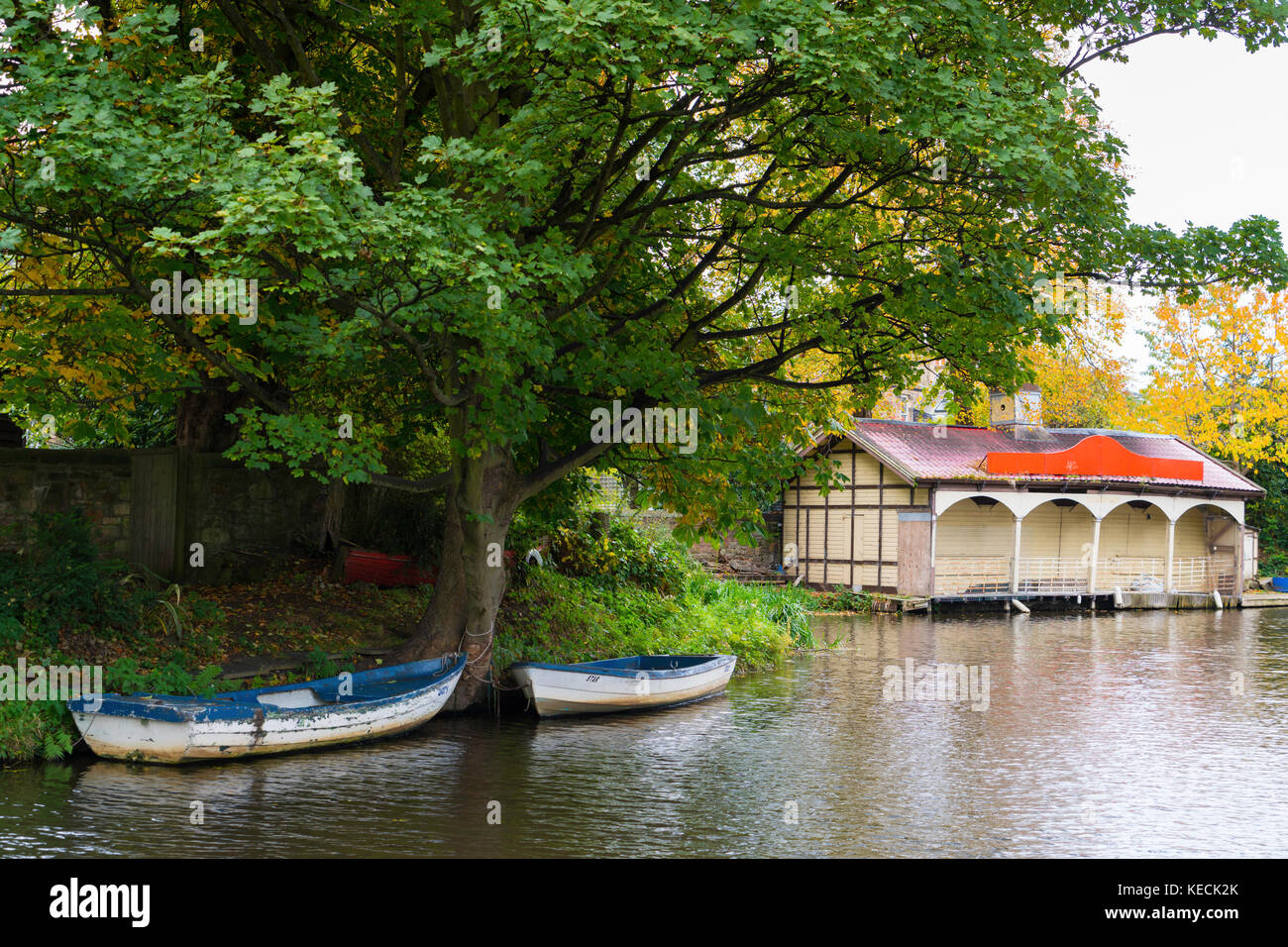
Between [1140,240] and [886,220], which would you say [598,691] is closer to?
[886,220]

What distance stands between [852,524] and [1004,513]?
4.75 metres

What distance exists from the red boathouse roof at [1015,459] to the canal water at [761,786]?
15.2 meters

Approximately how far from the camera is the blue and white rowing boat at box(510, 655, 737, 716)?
1542cm

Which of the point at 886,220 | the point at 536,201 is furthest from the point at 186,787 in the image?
the point at 886,220

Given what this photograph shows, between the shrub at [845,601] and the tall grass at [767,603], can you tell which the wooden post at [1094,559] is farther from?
the tall grass at [767,603]

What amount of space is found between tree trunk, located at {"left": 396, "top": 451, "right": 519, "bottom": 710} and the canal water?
2.93 ft

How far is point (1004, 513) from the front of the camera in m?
35.7

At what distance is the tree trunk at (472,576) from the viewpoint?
14.9 metres

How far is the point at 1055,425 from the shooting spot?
48.4 metres

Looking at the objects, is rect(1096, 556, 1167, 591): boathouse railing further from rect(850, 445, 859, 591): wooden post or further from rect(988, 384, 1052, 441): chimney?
rect(850, 445, 859, 591): wooden post

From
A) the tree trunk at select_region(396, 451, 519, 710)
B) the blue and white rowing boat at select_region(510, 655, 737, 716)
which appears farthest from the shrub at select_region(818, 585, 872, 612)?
the tree trunk at select_region(396, 451, 519, 710)

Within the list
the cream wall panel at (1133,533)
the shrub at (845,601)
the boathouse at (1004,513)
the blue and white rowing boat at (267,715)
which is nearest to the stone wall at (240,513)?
the blue and white rowing boat at (267,715)

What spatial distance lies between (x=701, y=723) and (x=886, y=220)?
7249 mm

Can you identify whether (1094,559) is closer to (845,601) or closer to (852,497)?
(852,497)
